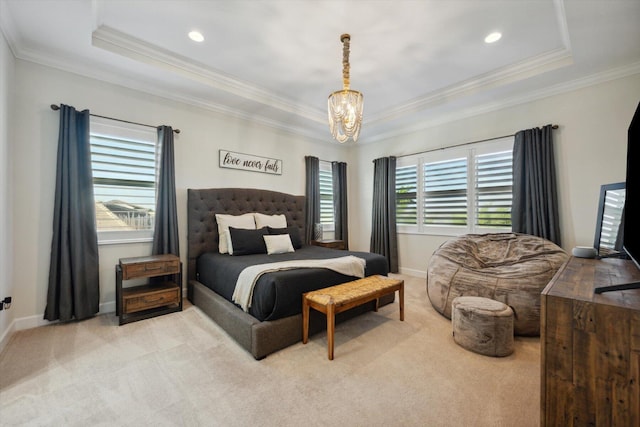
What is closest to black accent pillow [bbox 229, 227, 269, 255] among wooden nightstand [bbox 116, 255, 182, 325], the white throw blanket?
wooden nightstand [bbox 116, 255, 182, 325]

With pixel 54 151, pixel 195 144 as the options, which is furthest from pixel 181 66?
pixel 54 151

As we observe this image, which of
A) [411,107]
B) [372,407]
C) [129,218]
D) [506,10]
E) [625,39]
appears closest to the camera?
[372,407]

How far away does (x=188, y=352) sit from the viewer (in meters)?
2.15

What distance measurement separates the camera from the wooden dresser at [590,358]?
3.15ft

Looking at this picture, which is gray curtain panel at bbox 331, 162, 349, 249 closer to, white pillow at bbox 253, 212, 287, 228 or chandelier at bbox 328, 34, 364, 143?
white pillow at bbox 253, 212, 287, 228

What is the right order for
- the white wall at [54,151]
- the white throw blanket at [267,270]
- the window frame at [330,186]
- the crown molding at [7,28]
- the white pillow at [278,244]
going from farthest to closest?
the window frame at [330,186] → the white pillow at [278,244] → the white wall at [54,151] → the white throw blanket at [267,270] → the crown molding at [7,28]

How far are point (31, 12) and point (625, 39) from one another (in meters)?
5.24

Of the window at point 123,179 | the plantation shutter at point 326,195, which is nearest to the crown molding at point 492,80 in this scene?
the plantation shutter at point 326,195

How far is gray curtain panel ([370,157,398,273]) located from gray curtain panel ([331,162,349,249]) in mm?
610

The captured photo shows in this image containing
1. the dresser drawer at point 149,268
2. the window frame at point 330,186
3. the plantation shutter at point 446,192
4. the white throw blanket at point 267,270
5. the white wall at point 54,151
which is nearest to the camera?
the white throw blanket at point 267,270

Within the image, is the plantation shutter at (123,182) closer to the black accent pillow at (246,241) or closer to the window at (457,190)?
the black accent pillow at (246,241)

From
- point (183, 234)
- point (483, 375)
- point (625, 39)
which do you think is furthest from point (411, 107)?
point (183, 234)

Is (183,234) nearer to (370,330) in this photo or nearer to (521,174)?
(370,330)

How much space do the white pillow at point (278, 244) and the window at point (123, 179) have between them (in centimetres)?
146
